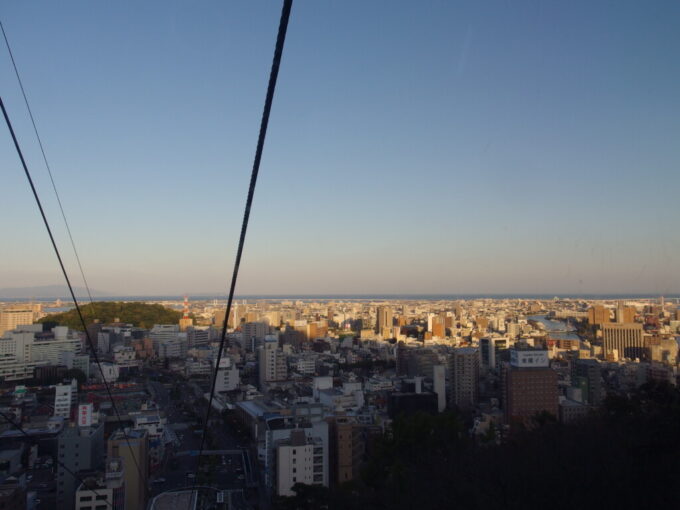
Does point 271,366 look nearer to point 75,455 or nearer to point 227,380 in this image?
point 227,380

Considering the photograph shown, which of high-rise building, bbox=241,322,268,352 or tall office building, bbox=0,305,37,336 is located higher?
tall office building, bbox=0,305,37,336

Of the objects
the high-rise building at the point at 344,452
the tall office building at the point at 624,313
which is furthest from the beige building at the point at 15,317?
the tall office building at the point at 624,313

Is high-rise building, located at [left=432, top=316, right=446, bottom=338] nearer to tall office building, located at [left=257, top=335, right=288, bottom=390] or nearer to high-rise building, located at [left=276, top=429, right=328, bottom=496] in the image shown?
tall office building, located at [left=257, top=335, right=288, bottom=390]

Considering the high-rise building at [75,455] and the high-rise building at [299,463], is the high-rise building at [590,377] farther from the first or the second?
the high-rise building at [75,455]

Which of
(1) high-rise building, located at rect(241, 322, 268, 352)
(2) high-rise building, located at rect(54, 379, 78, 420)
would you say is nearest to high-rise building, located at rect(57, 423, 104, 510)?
(2) high-rise building, located at rect(54, 379, 78, 420)

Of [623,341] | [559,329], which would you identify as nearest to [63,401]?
[623,341]

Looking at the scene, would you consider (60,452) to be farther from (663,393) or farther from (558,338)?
(558,338)

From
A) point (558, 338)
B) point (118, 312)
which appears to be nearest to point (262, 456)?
point (558, 338)
